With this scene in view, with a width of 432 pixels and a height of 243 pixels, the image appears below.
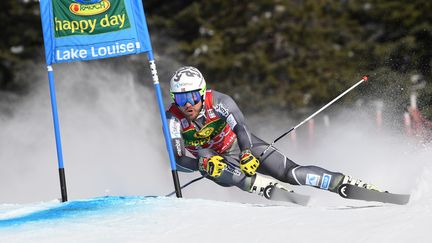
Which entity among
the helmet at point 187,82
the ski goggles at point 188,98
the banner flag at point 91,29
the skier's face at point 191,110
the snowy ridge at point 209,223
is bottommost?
the snowy ridge at point 209,223

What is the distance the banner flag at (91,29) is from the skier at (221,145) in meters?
0.67

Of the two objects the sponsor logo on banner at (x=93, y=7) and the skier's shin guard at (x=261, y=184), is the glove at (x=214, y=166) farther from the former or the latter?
the sponsor logo on banner at (x=93, y=7)

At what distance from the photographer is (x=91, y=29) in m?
9.37

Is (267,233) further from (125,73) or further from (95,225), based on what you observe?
(125,73)

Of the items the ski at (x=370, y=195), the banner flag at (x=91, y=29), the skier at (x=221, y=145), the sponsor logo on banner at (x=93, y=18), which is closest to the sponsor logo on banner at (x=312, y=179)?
the skier at (x=221, y=145)

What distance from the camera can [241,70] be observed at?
33375mm

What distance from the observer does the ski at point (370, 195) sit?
323 inches

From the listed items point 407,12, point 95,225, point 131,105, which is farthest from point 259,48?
point 95,225

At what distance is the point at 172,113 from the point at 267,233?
310 cm

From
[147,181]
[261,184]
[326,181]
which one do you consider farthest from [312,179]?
[147,181]

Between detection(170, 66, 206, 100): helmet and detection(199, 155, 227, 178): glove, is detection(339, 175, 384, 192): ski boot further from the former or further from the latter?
detection(170, 66, 206, 100): helmet

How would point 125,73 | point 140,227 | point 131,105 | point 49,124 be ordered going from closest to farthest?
point 140,227 → point 49,124 → point 131,105 → point 125,73

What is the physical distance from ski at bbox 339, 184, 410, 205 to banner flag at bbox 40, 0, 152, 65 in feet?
8.78

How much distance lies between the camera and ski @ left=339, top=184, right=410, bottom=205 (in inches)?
323
